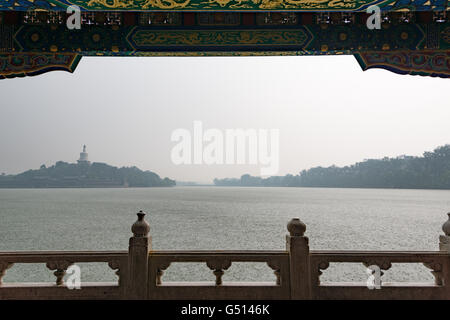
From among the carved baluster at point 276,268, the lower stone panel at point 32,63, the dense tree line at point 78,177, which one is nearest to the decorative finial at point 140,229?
the carved baluster at point 276,268

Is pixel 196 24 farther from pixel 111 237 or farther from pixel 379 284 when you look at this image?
pixel 111 237

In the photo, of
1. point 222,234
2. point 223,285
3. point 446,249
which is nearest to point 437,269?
point 446,249

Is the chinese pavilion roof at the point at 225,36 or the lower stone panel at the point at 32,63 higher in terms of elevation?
the chinese pavilion roof at the point at 225,36

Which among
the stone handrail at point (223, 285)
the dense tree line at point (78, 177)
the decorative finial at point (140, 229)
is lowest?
the stone handrail at point (223, 285)

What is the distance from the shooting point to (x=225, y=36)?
10.3 ft

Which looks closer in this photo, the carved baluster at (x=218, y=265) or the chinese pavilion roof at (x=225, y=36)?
the chinese pavilion roof at (x=225, y=36)

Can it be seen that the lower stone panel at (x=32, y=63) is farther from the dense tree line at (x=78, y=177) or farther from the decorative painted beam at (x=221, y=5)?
the dense tree line at (x=78, y=177)

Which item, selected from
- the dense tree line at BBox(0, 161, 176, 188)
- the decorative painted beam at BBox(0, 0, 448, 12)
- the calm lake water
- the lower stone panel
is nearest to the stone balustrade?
the lower stone panel

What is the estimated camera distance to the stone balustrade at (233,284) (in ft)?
10.2

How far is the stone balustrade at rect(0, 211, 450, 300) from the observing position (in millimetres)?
3109

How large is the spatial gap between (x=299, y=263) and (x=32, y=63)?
3276 mm

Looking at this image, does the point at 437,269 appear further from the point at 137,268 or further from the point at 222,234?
the point at 222,234

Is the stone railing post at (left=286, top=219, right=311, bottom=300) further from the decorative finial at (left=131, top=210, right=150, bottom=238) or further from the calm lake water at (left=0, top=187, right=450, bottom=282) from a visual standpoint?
the calm lake water at (left=0, top=187, right=450, bottom=282)
